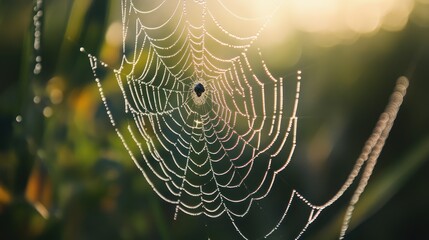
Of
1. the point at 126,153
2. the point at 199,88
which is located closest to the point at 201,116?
the point at 199,88

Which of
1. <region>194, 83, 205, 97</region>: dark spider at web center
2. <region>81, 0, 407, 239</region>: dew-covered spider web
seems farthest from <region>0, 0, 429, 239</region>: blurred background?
<region>194, 83, 205, 97</region>: dark spider at web center

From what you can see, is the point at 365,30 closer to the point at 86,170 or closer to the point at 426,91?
the point at 426,91

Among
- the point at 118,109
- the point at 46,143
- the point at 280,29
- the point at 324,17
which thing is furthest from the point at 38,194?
the point at 324,17

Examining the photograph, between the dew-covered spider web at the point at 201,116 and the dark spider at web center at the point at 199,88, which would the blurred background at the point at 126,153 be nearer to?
the dew-covered spider web at the point at 201,116

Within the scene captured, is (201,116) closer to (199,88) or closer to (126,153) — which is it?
(199,88)

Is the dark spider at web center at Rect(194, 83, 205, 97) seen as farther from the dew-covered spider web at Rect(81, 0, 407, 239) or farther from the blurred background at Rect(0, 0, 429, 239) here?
the blurred background at Rect(0, 0, 429, 239)

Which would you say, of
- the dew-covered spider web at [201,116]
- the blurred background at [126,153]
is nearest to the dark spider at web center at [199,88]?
the dew-covered spider web at [201,116]
